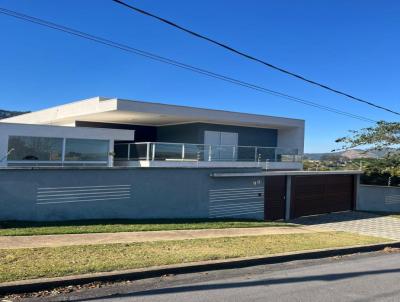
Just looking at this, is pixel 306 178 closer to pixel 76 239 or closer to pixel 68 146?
pixel 68 146

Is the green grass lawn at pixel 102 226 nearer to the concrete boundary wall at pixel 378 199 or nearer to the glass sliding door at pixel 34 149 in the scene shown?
the glass sliding door at pixel 34 149

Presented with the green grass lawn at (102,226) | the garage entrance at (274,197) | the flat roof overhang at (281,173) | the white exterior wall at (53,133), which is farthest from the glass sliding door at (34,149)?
the garage entrance at (274,197)

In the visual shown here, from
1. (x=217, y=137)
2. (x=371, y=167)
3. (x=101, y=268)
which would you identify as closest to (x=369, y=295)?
(x=101, y=268)

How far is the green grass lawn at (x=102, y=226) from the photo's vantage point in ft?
36.6

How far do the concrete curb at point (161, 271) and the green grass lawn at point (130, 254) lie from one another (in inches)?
9.8

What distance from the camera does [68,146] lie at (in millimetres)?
19719

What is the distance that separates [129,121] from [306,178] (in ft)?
34.7

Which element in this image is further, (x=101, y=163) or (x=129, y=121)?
(x=129, y=121)

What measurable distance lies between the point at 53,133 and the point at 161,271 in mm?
12720

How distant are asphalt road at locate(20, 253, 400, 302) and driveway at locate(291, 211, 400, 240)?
733 cm

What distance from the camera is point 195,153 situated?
2142 cm

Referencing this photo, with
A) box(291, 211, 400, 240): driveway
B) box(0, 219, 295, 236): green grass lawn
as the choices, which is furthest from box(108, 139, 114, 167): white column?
box(291, 211, 400, 240): driveway

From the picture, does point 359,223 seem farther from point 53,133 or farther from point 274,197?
point 53,133

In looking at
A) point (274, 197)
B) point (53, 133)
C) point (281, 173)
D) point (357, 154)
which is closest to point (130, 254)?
point (53, 133)
